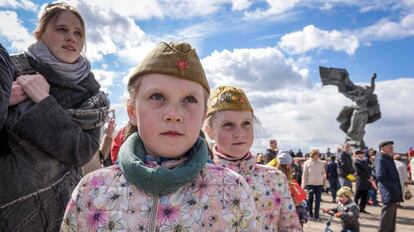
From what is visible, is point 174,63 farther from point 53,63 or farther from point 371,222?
point 371,222

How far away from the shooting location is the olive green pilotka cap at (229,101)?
2.76 metres

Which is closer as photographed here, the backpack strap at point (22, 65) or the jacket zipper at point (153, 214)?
the jacket zipper at point (153, 214)

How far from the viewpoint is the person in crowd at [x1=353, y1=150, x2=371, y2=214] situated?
38.1 feet

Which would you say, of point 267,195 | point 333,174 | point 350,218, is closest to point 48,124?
point 267,195

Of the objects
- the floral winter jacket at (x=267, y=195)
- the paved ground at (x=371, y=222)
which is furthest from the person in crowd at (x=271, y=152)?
the floral winter jacket at (x=267, y=195)

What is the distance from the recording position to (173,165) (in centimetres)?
153

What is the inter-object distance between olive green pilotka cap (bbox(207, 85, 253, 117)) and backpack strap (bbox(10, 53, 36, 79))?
1.14m

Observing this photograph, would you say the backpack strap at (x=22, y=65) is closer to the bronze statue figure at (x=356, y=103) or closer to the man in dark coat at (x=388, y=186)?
the man in dark coat at (x=388, y=186)

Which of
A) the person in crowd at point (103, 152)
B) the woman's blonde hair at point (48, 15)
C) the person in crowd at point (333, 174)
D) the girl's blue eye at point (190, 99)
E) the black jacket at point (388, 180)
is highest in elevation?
the woman's blonde hair at point (48, 15)

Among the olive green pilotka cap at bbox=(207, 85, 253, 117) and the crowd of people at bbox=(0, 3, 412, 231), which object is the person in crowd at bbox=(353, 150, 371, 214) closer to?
the crowd of people at bbox=(0, 3, 412, 231)

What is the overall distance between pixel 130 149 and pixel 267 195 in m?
1.44

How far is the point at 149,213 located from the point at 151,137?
0.93 ft

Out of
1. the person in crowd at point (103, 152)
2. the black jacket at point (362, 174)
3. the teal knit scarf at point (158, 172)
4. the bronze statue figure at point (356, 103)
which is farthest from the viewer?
the bronze statue figure at point (356, 103)

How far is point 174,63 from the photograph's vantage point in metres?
1.57
